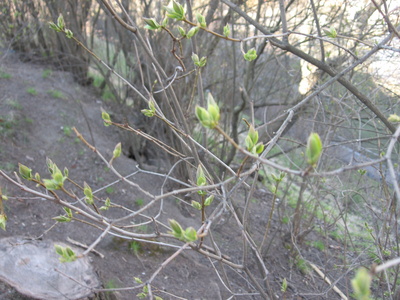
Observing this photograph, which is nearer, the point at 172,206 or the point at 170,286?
the point at 170,286

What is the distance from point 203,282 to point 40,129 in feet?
12.0

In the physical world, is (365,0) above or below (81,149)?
above

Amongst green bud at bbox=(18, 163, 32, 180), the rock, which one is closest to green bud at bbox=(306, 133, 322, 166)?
green bud at bbox=(18, 163, 32, 180)

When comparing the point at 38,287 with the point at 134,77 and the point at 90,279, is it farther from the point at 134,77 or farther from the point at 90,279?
the point at 134,77

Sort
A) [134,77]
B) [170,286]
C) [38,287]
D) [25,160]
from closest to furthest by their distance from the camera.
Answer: [38,287] → [170,286] → [25,160] → [134,77]

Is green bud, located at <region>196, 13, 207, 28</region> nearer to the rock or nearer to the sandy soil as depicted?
the sandy soil

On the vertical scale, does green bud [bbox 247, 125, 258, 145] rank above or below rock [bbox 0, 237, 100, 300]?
above

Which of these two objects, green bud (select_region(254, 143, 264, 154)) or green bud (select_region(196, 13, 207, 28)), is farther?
green bud (select_region(196, 13, 207, 28))

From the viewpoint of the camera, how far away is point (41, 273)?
2750mm

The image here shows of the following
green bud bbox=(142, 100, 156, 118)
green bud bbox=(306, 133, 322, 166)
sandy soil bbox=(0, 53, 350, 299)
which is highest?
green bud bbox=(306, 133, 322, 166)

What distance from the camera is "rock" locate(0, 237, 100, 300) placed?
2.60 meters

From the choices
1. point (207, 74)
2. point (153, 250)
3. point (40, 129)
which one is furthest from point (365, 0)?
point (40, 129)

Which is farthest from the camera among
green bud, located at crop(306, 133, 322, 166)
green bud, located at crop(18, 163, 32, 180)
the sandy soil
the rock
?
the sandy soil

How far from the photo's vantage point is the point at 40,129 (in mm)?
5738
